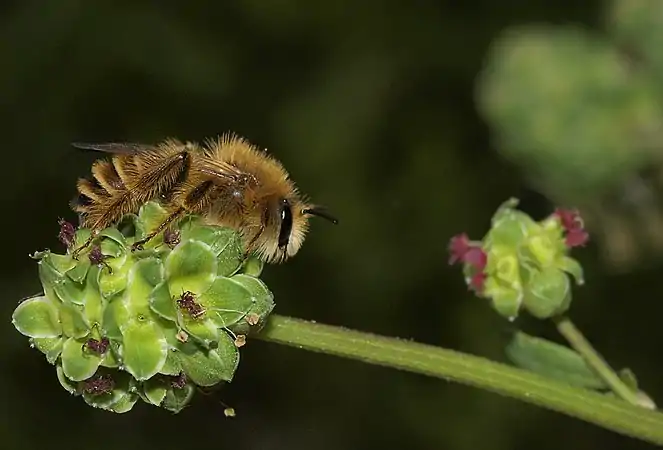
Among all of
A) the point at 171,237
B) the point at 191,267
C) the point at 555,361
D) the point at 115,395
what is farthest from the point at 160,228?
the point at 555,361

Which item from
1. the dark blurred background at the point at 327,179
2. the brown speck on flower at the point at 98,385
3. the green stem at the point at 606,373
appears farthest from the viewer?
the dark blurred background at the point at 327,179

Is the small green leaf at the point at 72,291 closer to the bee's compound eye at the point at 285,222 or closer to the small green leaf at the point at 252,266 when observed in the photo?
the small green leaf at the point at 252,266

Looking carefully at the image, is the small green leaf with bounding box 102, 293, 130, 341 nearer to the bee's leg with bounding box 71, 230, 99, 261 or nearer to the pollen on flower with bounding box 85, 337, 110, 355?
the pollen on flower with bounding box 85, 337, 110, 355


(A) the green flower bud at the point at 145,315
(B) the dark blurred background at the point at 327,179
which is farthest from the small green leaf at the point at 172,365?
(B) the dark blurred background at the point at 327,179

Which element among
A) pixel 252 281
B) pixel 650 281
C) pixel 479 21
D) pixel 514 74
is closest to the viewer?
pixel 252 281

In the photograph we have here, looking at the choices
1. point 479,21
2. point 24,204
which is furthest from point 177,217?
point 479,21

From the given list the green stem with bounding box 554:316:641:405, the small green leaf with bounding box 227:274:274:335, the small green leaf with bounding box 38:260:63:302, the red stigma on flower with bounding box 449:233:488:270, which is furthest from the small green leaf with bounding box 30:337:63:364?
the green stem with bounding box 554:316:641:405

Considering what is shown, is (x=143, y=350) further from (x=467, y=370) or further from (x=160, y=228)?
(x=467, y=370)

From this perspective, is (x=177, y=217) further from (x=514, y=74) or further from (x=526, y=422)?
(x=526, y=422)
